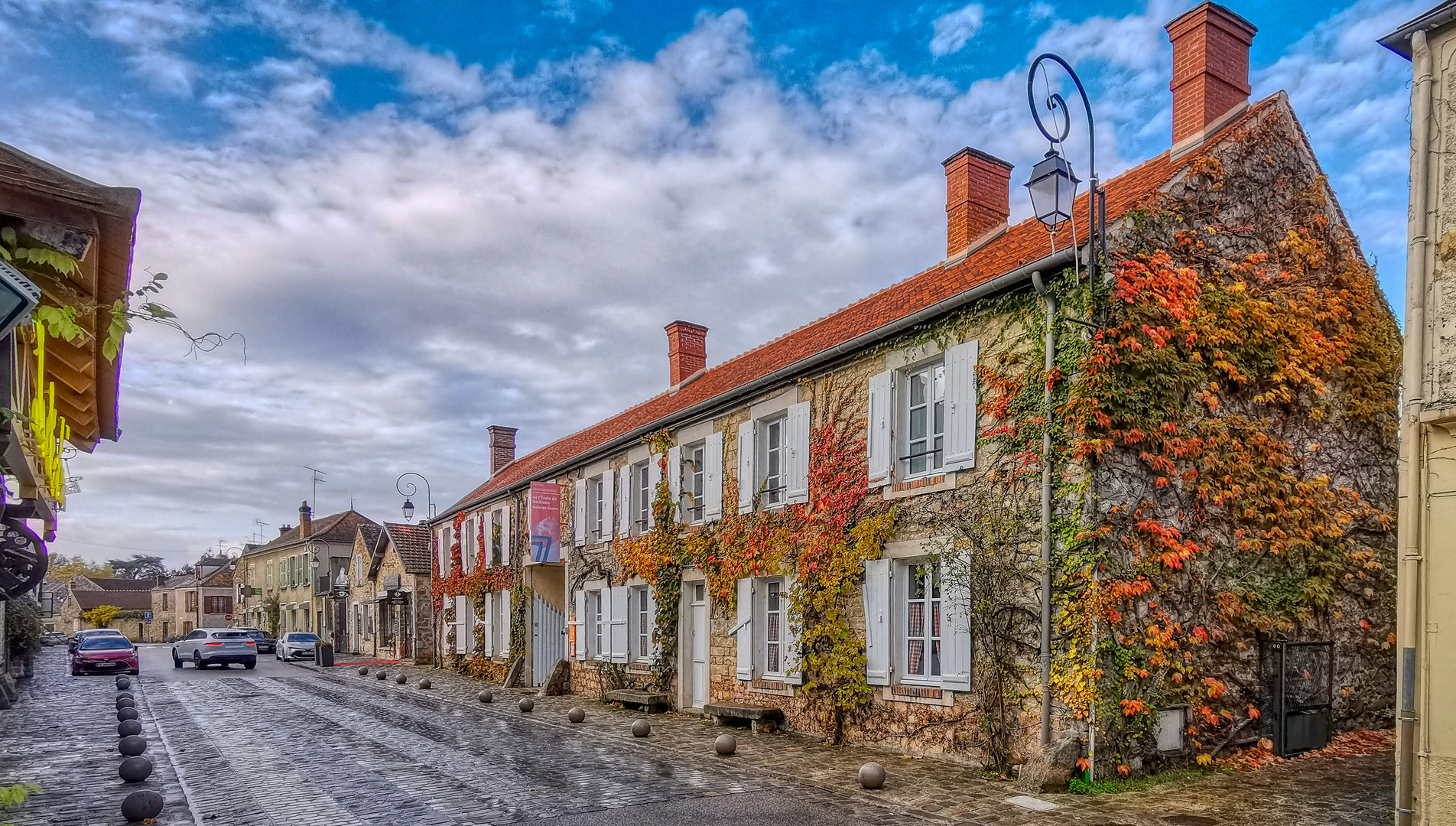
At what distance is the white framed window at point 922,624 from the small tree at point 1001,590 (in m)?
0.64

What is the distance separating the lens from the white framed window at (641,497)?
19.4 metres

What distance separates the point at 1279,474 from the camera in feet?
37.8

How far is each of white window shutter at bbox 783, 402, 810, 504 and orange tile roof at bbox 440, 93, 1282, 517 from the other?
0.76m

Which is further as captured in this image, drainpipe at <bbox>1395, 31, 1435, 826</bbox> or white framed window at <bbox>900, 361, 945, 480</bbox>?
white framed window at <bbox>900, 361, 945, 480</bbox>

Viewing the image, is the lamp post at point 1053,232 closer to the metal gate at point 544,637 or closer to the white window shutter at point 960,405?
the white window shutter at point 960,405

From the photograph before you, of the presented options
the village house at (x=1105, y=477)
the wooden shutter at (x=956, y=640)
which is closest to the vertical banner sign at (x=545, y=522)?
the village house at (x=1105, y=477)

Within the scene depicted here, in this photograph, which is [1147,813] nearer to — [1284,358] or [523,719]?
[1284,358]

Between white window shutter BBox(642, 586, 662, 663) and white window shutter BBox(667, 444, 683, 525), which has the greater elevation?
white window shutter BBox(667, 444, 683, 525)

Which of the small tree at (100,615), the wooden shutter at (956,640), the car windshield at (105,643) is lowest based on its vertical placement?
the small tree at (100,615)

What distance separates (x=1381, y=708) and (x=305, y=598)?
50.7m

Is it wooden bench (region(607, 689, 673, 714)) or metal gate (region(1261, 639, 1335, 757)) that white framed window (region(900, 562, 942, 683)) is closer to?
metal gate (region(1261, 639, 1335, 757))

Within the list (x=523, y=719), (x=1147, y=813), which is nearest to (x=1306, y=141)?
(x=1147, y=813)

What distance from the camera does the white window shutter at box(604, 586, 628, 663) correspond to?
19297 millimetres

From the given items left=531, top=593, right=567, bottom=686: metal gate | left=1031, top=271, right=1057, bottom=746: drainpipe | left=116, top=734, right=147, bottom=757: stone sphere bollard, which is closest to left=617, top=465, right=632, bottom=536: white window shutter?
left=531, top=593, right=567, bottom=686: metal gate
